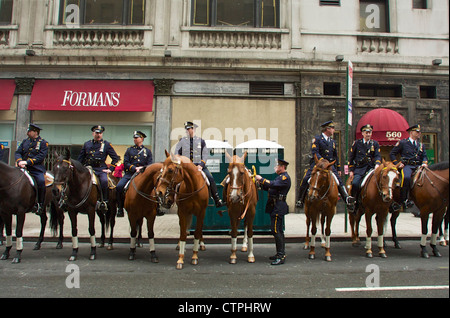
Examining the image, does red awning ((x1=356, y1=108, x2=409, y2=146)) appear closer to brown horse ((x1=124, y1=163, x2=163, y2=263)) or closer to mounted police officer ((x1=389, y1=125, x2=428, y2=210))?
mounted police officer ((x1=389, y1=125, x2=428, y2=210))

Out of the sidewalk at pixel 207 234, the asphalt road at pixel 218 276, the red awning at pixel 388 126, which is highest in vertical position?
the red awning at pixel 388 126

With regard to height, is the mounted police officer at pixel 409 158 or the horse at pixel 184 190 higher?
the mounted police officer at pixel 409 158

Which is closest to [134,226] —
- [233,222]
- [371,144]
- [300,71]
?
[233,222]

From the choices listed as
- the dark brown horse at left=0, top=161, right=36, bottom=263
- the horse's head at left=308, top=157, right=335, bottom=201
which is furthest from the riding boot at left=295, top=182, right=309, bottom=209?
the dark brown horse at left=0, top=161, right=36, bottom=263

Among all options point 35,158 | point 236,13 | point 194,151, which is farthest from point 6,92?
point 194,151

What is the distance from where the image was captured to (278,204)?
7539 mm

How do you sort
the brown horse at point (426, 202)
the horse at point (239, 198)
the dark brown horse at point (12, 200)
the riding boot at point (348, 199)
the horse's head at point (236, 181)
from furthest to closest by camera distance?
the riding boot at point (348, 199), the brown horse at point (426, 202), the dark brown horse at point (12, 200), the horse at point (239, 198), the horse's head at point (236, 181)

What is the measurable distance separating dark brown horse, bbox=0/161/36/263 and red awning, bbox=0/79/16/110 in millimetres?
9201

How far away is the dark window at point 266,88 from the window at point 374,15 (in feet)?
17.0

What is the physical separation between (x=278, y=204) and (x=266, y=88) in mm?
9391

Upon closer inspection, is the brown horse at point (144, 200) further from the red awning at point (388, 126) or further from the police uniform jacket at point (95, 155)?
the red awning at point (388, 126)

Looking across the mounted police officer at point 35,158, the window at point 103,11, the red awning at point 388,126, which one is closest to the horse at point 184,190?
the mounted police officer at point 35,158

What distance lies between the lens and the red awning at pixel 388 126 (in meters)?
14.1

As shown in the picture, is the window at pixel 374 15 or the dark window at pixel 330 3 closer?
the dark window at pixel 330 3
